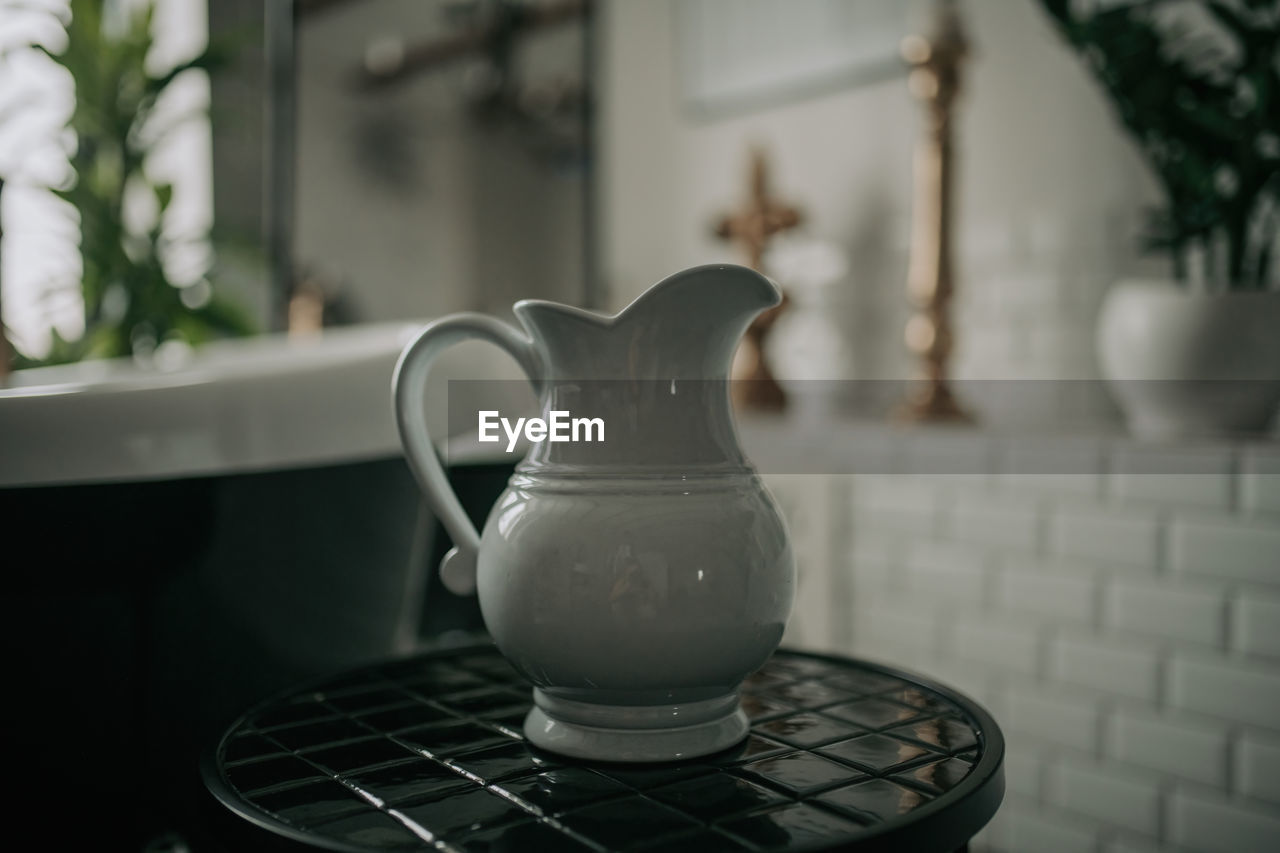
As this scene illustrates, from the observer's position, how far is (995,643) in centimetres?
150

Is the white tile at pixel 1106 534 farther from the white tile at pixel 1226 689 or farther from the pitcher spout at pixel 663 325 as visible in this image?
the pitcher spout at pixel 663 325

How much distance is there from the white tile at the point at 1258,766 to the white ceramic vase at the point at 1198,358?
40 cm

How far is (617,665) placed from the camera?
0.57 m

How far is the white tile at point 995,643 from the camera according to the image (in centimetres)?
145

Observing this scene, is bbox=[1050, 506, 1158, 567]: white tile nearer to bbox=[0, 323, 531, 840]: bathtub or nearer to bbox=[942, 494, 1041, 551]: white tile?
bbox=[942, 494, 1041, 551]: white tile

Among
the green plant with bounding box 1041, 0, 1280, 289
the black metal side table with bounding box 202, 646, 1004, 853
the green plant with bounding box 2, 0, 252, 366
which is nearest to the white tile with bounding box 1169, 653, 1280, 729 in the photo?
the green plant with bounding box 1041, 0, 1280, 289

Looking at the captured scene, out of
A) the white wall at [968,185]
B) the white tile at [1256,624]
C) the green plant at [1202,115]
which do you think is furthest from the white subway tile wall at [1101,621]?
the white wall at [968,185]

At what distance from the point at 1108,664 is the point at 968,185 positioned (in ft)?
3.21

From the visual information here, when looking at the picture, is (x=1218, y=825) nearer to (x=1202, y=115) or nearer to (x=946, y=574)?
(x=946, y=574)

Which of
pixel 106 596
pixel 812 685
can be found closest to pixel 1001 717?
pixel 812 685

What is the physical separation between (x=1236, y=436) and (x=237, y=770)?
1.27 metres

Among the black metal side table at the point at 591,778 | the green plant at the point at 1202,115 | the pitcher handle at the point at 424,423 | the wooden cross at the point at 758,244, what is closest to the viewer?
the black metal side table at the point at 591,778

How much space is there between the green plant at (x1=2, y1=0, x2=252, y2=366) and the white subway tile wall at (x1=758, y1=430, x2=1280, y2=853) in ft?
5.66

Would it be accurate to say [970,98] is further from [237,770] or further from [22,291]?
[22,291]
